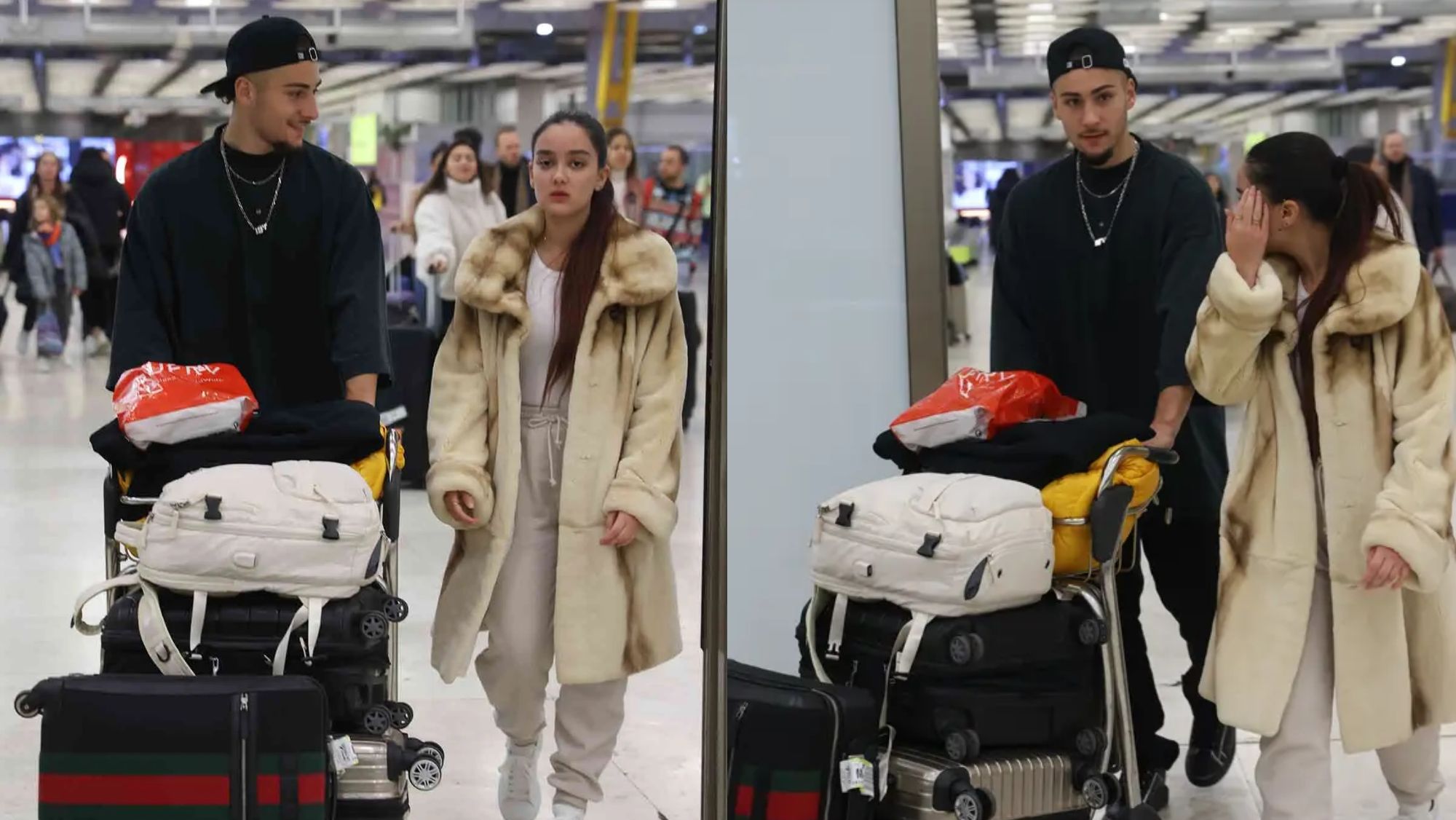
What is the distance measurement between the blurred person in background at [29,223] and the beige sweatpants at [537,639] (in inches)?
365

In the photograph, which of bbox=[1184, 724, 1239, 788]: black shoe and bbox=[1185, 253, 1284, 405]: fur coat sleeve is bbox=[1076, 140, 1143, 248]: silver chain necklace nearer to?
bbox=[1185, 253, 1284, 405]: fur coat sleeve

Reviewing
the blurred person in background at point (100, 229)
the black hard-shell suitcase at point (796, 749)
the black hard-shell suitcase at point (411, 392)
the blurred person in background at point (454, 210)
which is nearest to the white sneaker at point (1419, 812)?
the black hard-shell suitcase at point (796, 749)

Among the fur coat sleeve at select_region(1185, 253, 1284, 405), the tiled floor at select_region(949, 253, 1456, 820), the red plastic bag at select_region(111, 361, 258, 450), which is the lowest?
the tiled floor at select_region(949, 253, 1456, 820)

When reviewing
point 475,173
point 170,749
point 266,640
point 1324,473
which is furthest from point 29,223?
point 1324,473

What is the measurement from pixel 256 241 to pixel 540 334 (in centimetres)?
59

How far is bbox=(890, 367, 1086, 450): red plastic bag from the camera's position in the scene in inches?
121

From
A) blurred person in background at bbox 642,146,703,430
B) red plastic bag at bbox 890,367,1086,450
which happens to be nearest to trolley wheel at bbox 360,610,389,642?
red plastic bag at bbox 890,367,1086,450

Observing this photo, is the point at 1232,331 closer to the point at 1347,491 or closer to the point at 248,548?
the point at 1347,491

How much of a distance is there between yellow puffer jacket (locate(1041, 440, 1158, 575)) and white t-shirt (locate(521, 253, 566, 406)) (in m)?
0.94

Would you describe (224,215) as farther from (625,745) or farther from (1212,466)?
(1212,466)

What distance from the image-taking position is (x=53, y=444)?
8109 millimetres

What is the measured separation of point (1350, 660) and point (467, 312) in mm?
1715

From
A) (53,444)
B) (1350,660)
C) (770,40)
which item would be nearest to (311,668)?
(770,40)

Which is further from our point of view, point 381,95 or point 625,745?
point 381,95
